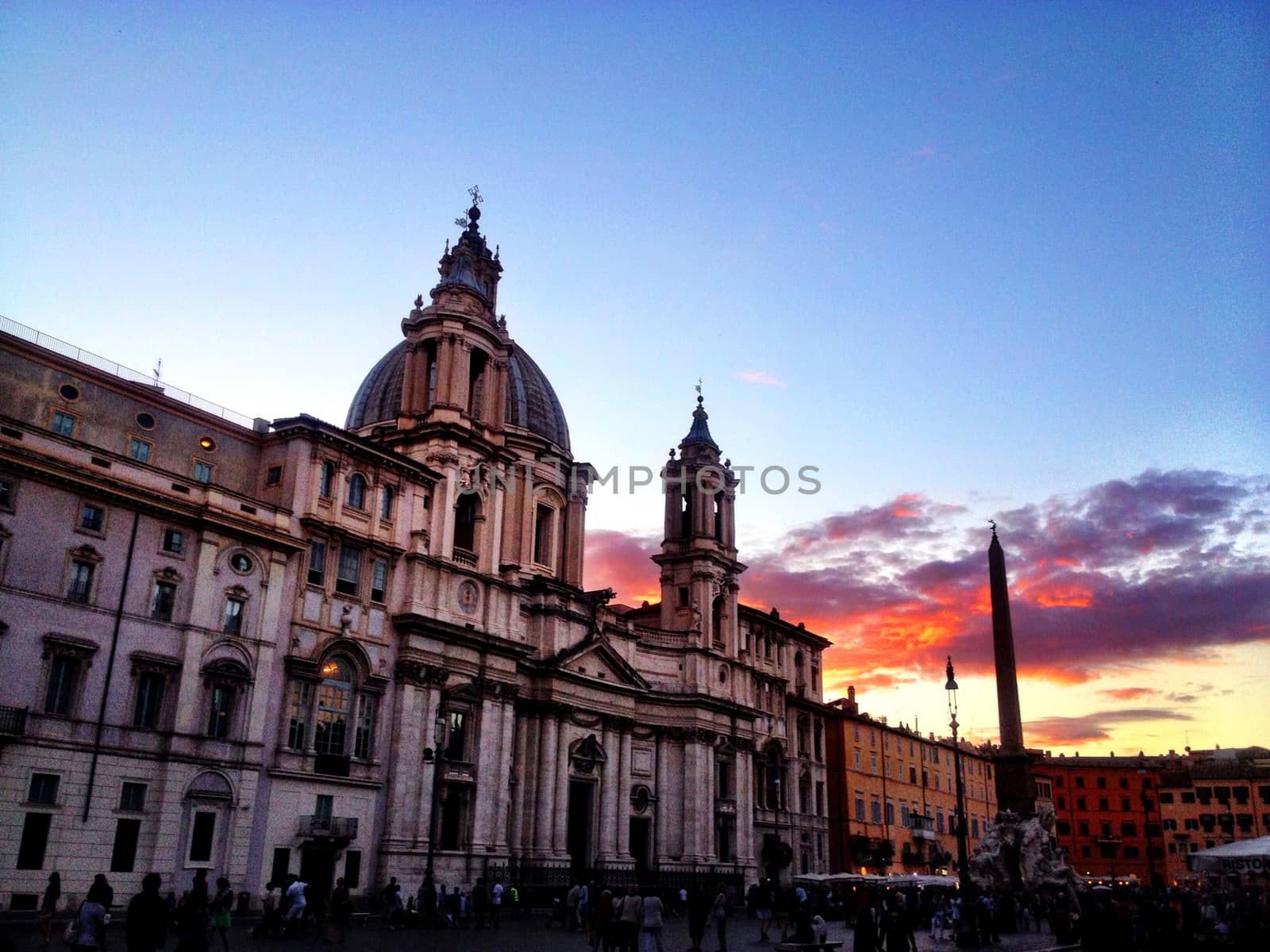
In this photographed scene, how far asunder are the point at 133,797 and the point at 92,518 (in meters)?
8.68

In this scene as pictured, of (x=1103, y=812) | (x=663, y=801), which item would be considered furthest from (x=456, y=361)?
(x=1103, y=812)

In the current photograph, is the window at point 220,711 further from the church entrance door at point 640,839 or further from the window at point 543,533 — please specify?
the church entrance door at point 640,839

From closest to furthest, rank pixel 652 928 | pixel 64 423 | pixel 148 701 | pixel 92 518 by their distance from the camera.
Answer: pixel 652 928 → pixel 92 518 → pixel 148 701 → pixel 64 423

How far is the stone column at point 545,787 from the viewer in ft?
174

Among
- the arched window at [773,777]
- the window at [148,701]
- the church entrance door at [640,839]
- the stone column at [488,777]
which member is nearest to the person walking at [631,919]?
the window at [148,701]

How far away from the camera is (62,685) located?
3266 cm

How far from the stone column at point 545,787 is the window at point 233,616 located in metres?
20.9

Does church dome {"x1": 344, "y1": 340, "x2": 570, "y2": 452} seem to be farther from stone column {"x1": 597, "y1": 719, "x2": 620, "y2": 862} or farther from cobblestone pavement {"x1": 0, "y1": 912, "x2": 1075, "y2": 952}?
cobblestone pavement {"x1": 0, "y1": 912, "x2": 1075, "y2": 952}

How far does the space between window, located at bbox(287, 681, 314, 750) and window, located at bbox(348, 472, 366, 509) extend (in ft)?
24.6

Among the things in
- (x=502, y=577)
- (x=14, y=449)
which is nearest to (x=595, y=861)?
(x=502, y=577)

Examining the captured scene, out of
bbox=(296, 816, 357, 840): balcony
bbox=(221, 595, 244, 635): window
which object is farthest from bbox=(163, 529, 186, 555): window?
bbox=(296, 816, 357, 840): balcony

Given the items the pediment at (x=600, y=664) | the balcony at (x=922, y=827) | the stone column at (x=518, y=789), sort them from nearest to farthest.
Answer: the stone column at (x=518, y=789) < the pediment at (x=600, y=664) < the balcony at (x=922, y=827)

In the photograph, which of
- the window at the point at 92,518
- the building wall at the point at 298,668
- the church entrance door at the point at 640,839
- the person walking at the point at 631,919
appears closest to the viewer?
the person walking at the point at 631,919

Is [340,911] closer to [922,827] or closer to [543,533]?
[543,533]
